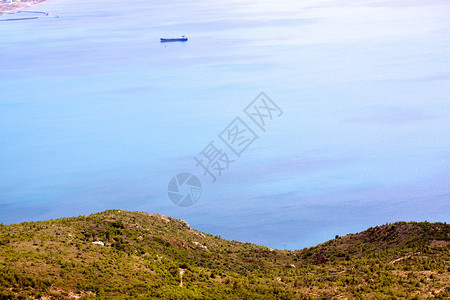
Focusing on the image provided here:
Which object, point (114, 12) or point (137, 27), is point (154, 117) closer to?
point (137, 27)

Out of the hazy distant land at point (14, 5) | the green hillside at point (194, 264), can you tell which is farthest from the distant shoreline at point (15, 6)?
the green hillside at point (194, 264)

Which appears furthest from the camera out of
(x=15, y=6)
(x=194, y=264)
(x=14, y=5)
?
(x=14, y=5)

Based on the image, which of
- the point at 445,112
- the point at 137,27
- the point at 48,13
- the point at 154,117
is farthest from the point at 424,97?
the point at 48,13

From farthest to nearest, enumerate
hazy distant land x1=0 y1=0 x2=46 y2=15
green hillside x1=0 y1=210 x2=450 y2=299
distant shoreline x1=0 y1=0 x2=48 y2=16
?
hazy distant land x1=0 y1=0 x2=46 y2=15 < distant shoreline x1=0 y1=0 x2=48 y2=16 < green hillside x1=0 y1=210 x2=450 y2=299

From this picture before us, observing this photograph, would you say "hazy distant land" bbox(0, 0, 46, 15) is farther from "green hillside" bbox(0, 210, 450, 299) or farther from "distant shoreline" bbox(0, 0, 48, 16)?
"green hillside" bbox(0, 210, 450, 299)

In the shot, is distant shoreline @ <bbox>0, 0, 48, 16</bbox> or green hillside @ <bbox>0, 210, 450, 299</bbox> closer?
green hillside @ <bbox>0, 210, 450, 299</bbox>

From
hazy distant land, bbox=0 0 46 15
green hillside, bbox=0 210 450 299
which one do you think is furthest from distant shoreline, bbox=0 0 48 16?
green hillside, bbox=0 210 450 299

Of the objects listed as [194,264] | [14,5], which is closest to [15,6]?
[14,5]

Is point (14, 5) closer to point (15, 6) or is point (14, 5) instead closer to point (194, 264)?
point (15, 6)
